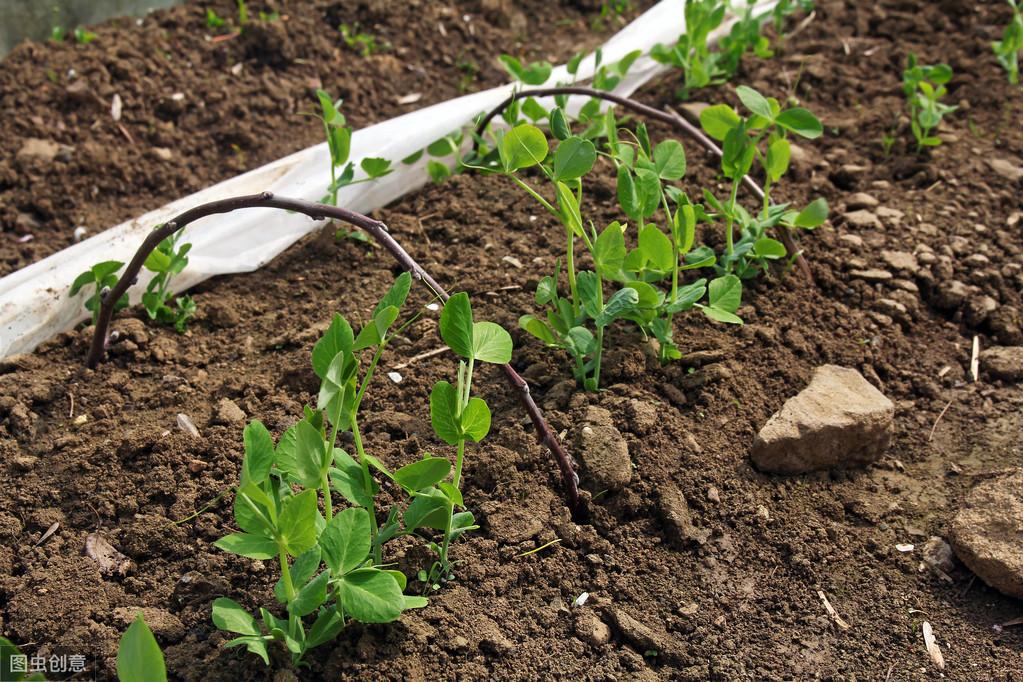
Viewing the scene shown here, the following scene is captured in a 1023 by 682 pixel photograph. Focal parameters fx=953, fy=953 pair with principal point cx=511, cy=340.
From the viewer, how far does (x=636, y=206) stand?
1948 mm

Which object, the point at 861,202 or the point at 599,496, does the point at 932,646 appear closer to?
the point at 599,496

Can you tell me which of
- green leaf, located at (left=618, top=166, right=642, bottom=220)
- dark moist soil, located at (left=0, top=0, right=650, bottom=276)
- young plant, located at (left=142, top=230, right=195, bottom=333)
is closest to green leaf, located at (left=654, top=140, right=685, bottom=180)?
green leaf, located at (left=618, top=166, right=642, bottom=220)

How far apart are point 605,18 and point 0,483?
301cm

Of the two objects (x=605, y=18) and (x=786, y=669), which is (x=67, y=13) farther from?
(x=786, y=669)

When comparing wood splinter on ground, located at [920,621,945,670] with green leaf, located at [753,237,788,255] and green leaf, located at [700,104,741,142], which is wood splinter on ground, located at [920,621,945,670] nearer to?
green leaf, located at [753,237,788,255]

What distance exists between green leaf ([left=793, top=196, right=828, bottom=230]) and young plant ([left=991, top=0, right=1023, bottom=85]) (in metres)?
1.32

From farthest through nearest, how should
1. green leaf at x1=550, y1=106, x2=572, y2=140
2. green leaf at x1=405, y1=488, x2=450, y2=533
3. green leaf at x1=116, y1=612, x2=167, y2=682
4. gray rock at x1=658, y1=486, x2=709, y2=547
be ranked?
1. green leaf at x1=550, y1=106, x2=572, y2=140
2. gray rock at x1=658, y1=486, x2=709, y2=547
3. green leaf at x1=405, y1=488, x2=450, y2=533
4. green leaf at x1=116, y1=612, x2=167, y2=682

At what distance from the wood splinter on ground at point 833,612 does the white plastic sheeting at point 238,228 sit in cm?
155

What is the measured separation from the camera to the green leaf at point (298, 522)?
52.4 inches

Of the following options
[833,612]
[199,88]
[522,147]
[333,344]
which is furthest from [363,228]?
[199,88]

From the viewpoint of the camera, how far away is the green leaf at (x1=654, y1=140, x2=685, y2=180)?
6.70 feet

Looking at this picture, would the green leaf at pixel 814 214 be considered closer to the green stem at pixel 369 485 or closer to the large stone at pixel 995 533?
the large stone at pixel 995 533

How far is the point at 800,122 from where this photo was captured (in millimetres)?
2221

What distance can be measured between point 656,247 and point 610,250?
93 millimetres
